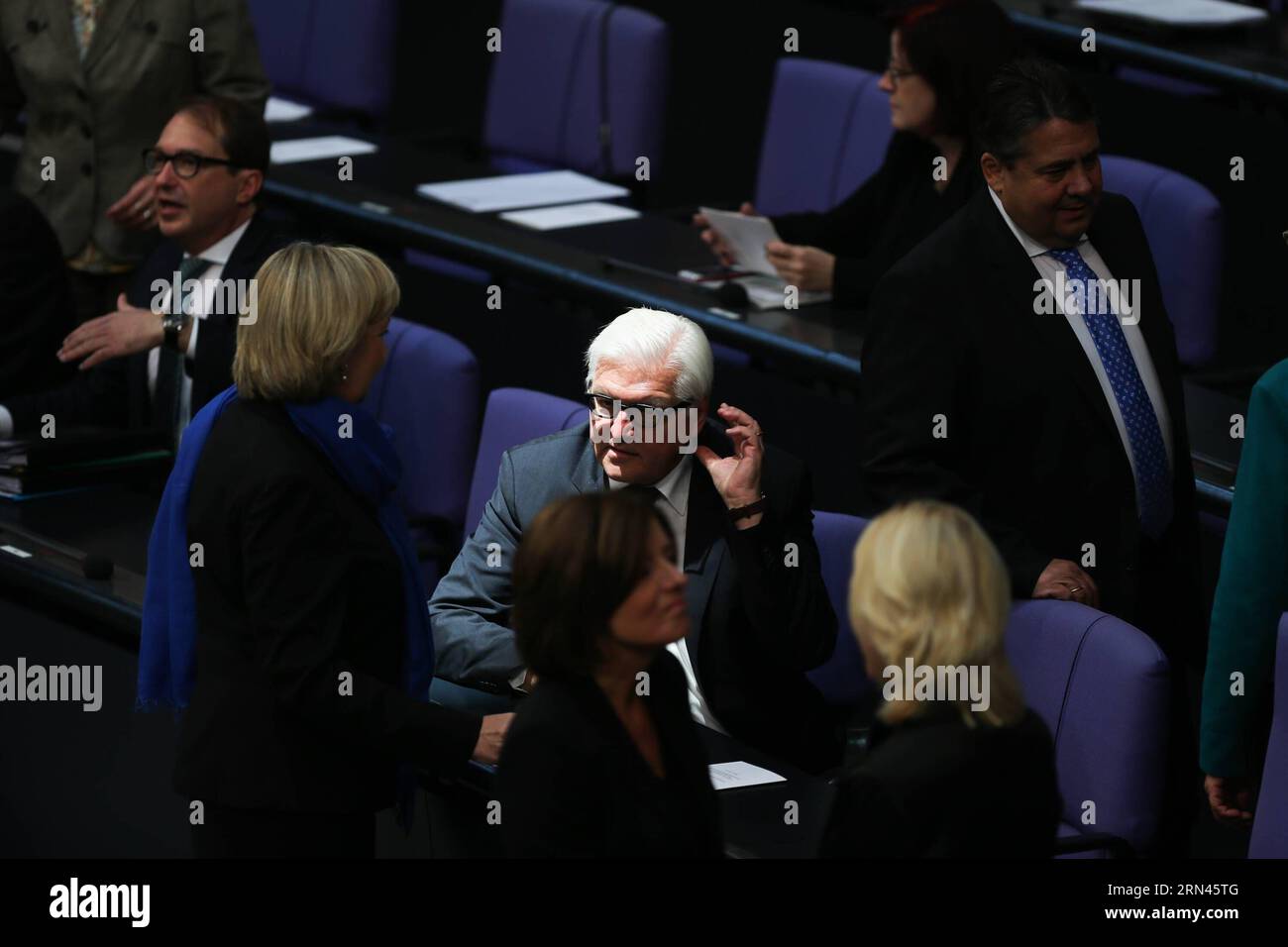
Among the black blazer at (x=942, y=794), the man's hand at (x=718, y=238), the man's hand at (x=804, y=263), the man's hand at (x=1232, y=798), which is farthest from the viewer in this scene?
the man's hand at (x=718, y=238)

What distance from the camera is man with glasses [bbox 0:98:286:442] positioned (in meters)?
4.32

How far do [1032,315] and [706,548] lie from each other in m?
0.64

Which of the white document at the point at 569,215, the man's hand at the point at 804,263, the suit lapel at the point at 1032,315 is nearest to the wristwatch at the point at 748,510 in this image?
the suit lapel at the point at 1032,315

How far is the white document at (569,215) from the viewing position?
18.1 feet

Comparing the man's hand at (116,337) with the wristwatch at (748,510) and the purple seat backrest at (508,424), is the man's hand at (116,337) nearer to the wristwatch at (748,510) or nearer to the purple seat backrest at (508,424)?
the purple seat backrest at (508,424)

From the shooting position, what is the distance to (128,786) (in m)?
3.95

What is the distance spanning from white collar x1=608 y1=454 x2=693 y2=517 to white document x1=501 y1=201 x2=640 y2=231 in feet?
7.16

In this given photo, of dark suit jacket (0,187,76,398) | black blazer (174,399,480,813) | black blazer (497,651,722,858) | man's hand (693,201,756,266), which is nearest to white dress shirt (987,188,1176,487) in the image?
black blazer (174,399,480,813)

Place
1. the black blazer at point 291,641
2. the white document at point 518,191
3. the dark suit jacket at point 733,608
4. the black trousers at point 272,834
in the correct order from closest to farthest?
the black blazer at point 291,641 < the black trousers at point 272,834 < the dark suit jacket at point 733,608 < the white document at point 518,191

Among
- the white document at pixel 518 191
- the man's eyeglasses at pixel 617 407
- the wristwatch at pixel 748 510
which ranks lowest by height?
the wristwatch at pixel 748 510

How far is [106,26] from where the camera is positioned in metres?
5.25

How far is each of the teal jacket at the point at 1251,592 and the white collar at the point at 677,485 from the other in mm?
832

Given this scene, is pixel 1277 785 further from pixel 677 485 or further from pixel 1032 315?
pixel 677 485

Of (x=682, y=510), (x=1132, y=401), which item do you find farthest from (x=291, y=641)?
(x=1132, y=401)
